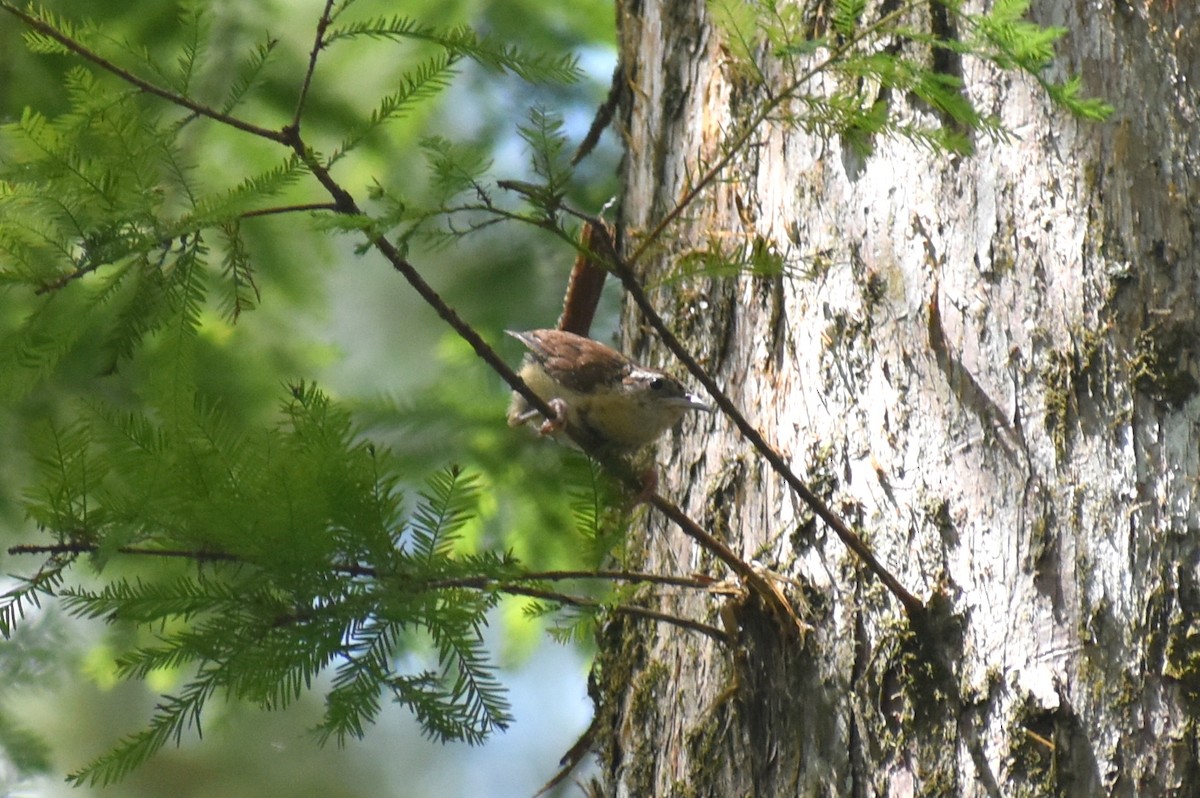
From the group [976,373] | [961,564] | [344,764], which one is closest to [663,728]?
[961,564]

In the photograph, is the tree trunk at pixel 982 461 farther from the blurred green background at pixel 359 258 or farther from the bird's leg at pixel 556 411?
the blurred green background at pixel 359 258

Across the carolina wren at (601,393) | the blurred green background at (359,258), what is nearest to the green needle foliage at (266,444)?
the carolina wren at (601,393)

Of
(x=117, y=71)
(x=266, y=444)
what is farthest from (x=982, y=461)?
(x=117, y=71)

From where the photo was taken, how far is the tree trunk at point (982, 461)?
216cm

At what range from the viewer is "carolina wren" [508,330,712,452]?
3061 millimetres

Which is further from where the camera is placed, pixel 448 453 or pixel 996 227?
pixel 448 453

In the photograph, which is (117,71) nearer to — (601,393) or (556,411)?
(556,411)

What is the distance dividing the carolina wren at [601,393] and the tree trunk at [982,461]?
0.76ft

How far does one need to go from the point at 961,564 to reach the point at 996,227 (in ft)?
2.34

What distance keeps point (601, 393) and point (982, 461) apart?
115cm

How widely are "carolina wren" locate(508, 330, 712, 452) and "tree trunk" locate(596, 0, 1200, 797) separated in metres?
0.23

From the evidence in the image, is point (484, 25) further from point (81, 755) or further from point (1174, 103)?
point (81, 755)

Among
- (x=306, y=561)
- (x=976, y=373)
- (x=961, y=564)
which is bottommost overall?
(x=306, y=561)

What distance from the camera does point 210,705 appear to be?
459cm
